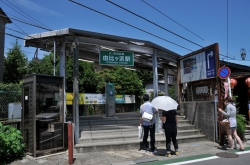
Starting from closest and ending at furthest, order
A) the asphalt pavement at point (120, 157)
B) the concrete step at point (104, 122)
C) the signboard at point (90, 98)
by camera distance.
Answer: the asphalt pavement at point (120, 157) < the concrete step at point (104, 122) < the signboard at point (90, 98)

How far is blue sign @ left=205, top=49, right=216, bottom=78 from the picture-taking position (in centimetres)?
922

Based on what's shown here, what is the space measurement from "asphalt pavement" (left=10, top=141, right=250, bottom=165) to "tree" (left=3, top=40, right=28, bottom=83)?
17.4 m

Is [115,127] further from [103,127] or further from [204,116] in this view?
[204,116]

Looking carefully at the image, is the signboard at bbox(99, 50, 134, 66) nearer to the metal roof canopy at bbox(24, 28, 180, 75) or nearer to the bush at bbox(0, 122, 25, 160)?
the metal roof canopy at bbox(24, 28, 180, 75)

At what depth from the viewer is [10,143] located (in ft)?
20.9

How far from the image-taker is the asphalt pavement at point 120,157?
6.35 meters

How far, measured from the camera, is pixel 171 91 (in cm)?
3028

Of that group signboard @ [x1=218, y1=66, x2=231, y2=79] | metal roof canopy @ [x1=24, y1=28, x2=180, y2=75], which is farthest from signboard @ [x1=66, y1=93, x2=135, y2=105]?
signboard @ [x1=218, y1=66, x2=231, y2=79]

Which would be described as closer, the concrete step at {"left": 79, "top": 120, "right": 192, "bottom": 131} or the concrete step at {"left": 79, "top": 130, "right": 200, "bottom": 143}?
the concrete step at {"left": 79, "top": 130, "right": 200, "bottom": 143}

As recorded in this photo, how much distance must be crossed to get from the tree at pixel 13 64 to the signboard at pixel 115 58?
15944mm

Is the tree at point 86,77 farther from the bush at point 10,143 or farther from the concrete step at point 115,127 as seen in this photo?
the bush at point 10,143

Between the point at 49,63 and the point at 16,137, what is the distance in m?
14.5

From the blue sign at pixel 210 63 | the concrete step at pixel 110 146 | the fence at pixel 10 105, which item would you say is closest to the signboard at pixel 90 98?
the fence at pixel 10 105

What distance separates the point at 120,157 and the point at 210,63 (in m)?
5.51
